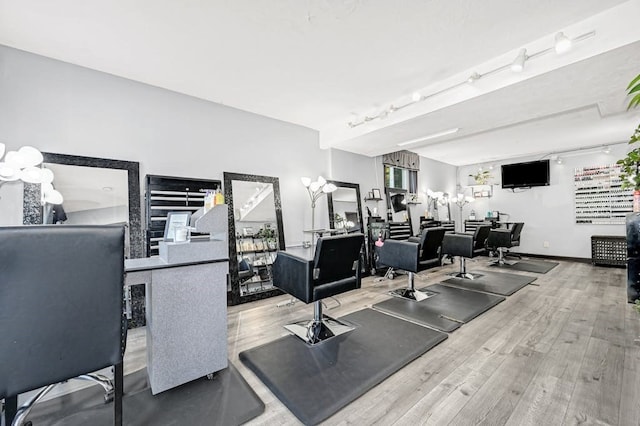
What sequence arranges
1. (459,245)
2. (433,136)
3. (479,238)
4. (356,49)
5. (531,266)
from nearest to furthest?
1. (356,49)
2. (433,136)
3. (459,245)
4. (479,238)
5. (531,266)

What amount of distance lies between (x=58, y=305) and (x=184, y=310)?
31.5 inches

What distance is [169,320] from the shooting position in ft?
5.99

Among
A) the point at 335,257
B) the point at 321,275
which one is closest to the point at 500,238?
the point at 335,257

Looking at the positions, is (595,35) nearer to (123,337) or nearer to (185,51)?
(185,51)

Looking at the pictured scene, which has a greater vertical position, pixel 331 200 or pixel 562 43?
pixel 562 43

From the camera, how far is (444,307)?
3.39 meters

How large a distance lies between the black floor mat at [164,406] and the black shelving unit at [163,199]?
1577 mm

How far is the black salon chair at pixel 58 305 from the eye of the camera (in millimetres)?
1067

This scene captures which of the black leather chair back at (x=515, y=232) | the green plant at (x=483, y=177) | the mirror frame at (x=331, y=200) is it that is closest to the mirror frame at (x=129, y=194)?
the mirror frame at (x=331, y=200)

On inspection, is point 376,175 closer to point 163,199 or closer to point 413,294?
point 413,294

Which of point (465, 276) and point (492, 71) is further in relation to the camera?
point (465, 276)

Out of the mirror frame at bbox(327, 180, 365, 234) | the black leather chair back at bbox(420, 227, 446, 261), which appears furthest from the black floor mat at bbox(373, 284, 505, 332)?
the mirror frame at bbox(327, 180, 365, 234)

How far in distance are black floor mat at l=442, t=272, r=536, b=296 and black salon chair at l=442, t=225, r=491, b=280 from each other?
255 mm

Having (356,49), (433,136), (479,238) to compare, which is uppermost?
(356,49)
